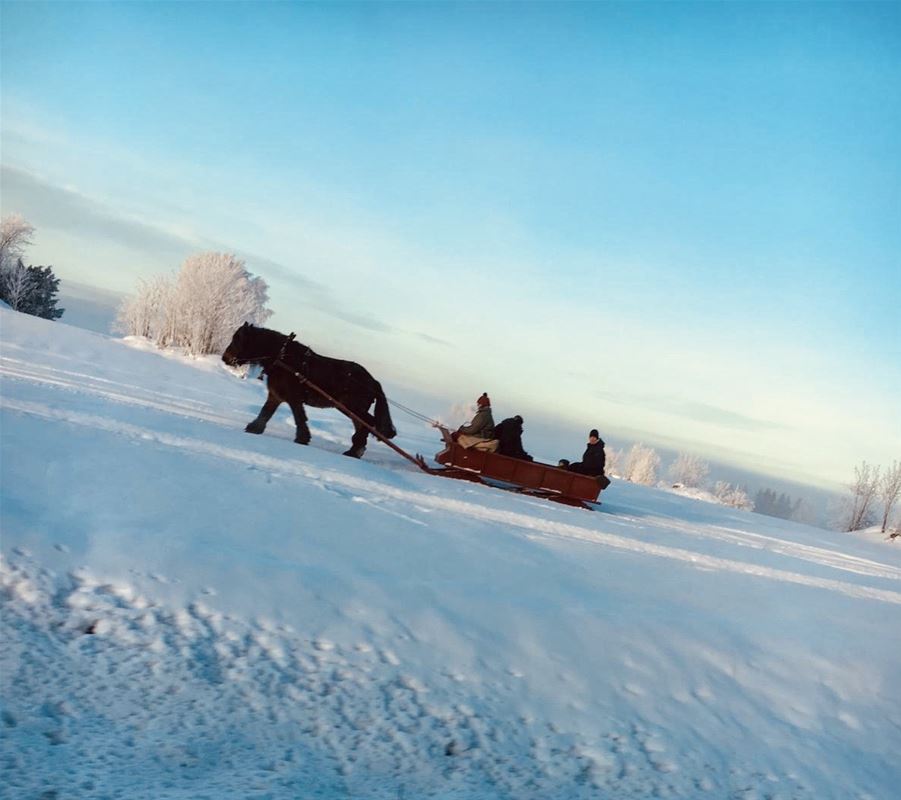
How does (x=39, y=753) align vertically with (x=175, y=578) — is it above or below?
below

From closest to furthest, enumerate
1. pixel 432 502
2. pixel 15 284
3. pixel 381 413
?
pixel 432 502 → pixel 381 413 → pixel 15 284

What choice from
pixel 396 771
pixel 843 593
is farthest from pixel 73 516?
pixel 843 593

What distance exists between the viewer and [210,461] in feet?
23.7

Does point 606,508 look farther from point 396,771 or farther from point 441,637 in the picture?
point 396,771

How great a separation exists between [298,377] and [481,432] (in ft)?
10.3

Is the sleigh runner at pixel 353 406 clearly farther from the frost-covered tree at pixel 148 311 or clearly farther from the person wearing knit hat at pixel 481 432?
the frost-covered tree at pixel 148 311

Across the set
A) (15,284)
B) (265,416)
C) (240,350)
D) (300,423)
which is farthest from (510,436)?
(15,284)

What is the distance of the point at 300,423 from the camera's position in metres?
11.0

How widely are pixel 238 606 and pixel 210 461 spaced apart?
3385 mm

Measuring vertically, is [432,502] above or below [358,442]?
below

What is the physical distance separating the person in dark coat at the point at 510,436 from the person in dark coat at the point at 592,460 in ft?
3.31

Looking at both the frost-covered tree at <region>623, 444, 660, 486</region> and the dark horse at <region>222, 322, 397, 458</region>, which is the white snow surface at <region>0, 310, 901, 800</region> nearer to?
the dark horse at <region>222, 322, 397, 458</region>

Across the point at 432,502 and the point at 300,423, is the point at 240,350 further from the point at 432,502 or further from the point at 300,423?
the point at 432,502

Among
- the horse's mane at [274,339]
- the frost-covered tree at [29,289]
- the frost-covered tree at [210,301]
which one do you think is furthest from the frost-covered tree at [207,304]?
the horse's mane at [274,339]
